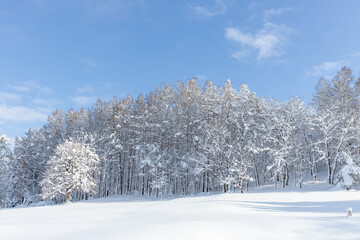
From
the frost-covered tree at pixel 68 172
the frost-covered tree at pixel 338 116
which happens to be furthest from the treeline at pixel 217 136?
the frost-covered tree at pixel 68 172

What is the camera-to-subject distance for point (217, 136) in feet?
112

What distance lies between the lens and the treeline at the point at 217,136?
1316 inches

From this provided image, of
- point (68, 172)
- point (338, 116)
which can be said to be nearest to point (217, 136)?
point (338, 116)

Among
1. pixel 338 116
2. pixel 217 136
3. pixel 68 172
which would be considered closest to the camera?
pixel 338 116

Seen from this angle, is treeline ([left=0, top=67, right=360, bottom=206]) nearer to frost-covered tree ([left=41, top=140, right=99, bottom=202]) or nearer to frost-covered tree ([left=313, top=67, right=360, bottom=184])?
frost-covered tree ([left=313, top=67, right=360, bottom=184])

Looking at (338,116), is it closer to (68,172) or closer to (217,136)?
(217,136)

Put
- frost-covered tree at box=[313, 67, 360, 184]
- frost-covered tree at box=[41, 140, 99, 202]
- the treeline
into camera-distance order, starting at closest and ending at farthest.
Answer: frost-covered tree at box=[313, 67, 360, 184]
the treeline
frost-covered tree at box=[41, 140, 99, 202]

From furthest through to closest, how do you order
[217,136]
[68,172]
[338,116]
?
[68,172], [217,136], [338,116]

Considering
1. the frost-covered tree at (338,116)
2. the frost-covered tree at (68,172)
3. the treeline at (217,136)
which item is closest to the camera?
the frost-covered tree at (338,116)

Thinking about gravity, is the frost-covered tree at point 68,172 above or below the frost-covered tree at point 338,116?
below

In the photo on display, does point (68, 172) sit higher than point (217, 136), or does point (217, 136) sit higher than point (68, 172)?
point (217, 136)

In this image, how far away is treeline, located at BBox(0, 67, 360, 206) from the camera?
33.4 meters

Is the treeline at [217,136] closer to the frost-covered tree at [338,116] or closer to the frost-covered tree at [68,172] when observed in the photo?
the frost-covered tree at [338,116]

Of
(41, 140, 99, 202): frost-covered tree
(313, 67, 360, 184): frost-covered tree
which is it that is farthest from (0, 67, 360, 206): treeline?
(41, 140, 99, 202): frost-covered tree
